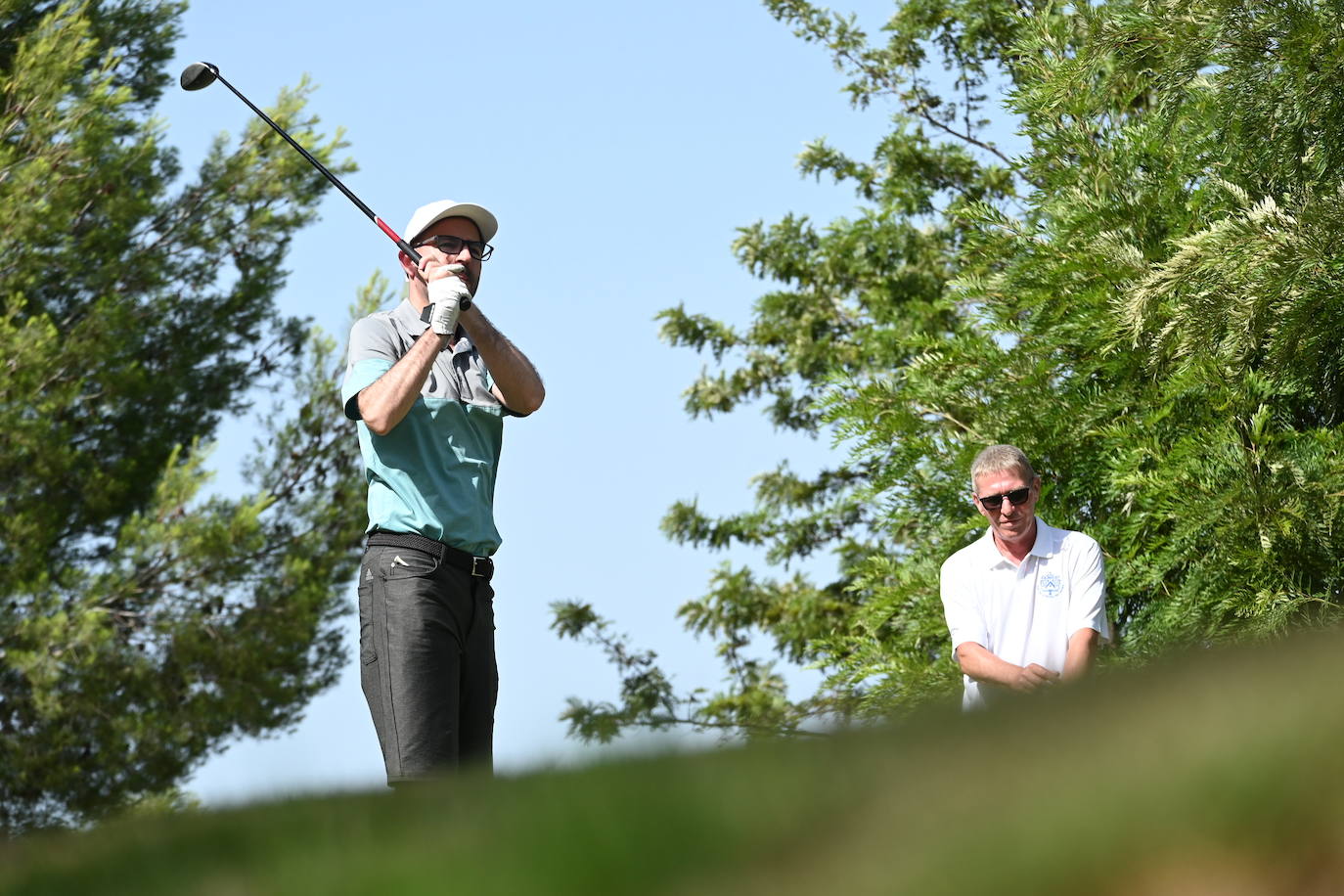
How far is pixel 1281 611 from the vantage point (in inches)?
259

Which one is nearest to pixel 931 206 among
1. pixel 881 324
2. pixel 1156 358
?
pixel 881 324

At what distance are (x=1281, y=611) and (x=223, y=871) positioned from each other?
6167 mm

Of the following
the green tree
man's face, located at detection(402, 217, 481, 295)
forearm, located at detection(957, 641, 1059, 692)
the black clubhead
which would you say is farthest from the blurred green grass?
the green tree

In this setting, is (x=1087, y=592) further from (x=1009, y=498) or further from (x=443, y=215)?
(x=443, y=215)

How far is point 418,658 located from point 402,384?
0.77 m

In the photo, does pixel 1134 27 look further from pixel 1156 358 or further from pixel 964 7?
pixel 964 7

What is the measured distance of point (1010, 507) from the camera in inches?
217

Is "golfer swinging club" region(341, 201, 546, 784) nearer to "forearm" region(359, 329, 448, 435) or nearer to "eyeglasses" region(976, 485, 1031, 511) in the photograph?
"forearm" region(359, 329, 448, 435)

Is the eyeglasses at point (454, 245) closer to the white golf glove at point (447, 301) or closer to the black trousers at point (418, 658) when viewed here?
the white golf glove at point (447, 301)

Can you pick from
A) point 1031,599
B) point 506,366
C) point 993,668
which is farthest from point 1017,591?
point 506,366

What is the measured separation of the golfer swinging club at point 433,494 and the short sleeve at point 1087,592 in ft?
6.98

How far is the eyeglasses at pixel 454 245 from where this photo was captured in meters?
4.58

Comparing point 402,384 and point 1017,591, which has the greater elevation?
point 402,384

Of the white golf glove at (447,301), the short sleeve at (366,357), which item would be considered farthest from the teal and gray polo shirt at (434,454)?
the white golf glove at (447,301)
